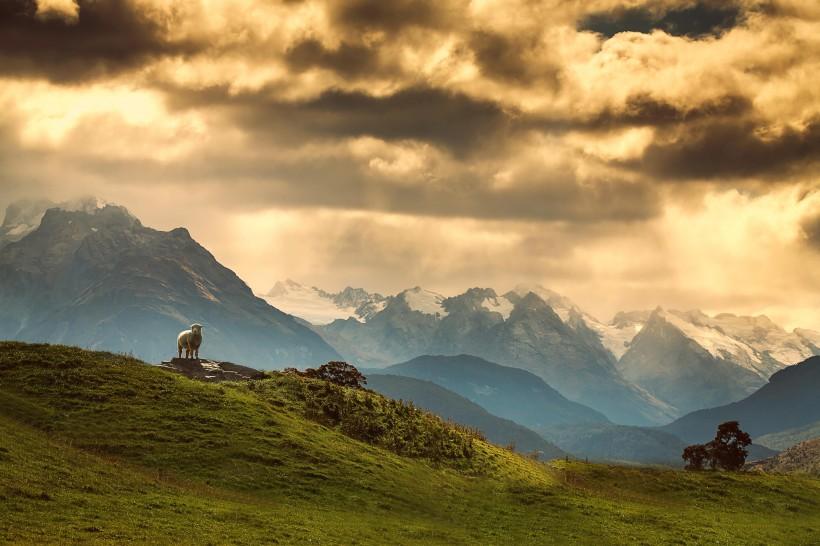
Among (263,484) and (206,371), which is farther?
(206,371)

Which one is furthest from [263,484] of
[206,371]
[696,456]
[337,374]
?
[696,456]

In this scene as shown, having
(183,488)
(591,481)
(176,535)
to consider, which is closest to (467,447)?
(591,481)

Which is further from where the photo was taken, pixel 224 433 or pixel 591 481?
pixel 591 481

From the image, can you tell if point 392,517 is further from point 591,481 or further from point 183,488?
point 591,481

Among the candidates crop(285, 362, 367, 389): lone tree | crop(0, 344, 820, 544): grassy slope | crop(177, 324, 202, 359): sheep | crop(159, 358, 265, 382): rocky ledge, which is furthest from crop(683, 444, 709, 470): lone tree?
crop(177, 324, 202, 359): sheep

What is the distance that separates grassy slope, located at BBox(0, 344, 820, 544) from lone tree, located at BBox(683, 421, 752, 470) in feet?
35.8

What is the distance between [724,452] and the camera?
99.1m

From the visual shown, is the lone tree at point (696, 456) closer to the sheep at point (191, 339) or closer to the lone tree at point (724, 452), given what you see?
the lone tree at point (724, 452)

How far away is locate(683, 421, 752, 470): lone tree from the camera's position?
98.4 metres

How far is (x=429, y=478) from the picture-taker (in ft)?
232

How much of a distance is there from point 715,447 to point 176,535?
248ft

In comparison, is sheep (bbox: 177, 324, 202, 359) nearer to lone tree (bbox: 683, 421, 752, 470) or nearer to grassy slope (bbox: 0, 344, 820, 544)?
grassy slope (bbox: 0, 344, 820, 544)

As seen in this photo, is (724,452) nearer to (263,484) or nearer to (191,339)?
(263,484)

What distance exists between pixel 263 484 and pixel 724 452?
62.5 metres
